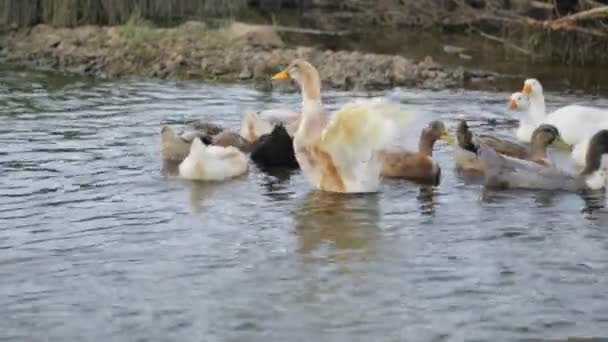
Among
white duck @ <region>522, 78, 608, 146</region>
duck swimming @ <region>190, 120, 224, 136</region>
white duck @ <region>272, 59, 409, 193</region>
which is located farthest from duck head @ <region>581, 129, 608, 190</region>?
duck swimming @ <region>190, 120, 224, 136</region>

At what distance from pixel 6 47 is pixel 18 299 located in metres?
17.3

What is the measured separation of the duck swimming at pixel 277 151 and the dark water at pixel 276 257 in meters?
0.49

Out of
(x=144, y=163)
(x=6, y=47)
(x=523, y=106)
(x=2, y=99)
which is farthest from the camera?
(x=6, y=47)

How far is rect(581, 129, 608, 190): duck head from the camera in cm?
1112

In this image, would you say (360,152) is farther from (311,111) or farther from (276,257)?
(276,257)

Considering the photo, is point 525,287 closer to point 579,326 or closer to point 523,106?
point 579,326

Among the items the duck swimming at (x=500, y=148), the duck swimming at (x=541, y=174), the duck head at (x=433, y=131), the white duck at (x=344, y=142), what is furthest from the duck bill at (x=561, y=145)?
the white duck at (x=344, y=142)

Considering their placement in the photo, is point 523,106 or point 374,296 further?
point 523,106

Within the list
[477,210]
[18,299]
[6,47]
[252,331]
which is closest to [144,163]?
[477,210]

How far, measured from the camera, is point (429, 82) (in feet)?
67.3

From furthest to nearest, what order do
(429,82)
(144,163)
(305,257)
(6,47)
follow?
(6,47) < (429,82) < (144,163) < (305,257)

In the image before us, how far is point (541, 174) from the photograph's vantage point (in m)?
11.1

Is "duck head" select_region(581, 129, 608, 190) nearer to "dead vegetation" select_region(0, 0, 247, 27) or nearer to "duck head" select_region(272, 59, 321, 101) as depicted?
"duck head" select_region(272, 59, 321, 101)

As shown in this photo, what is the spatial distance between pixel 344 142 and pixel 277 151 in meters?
1.65
